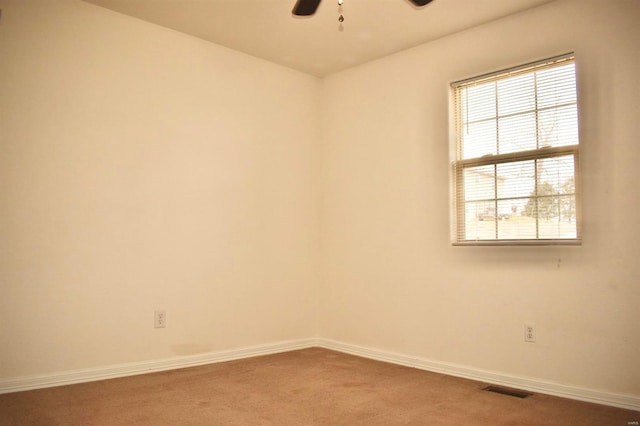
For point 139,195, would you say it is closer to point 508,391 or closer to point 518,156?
point 518,156

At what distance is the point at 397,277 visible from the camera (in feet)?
13.3

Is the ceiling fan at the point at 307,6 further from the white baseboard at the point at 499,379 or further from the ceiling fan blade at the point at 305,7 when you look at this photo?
the white baseboard at the point at 499,379

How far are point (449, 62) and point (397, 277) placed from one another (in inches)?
68.5

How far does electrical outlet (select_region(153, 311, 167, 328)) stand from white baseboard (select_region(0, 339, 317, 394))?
253mm

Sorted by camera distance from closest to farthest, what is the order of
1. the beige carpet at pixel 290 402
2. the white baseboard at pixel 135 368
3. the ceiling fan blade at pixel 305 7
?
the ceiling fan blade at pixel 305 7 < the beige carpet at pixel 290 402 < the white baseboard at pixel 135 368

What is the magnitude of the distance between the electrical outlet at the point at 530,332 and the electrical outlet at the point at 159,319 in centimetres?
253

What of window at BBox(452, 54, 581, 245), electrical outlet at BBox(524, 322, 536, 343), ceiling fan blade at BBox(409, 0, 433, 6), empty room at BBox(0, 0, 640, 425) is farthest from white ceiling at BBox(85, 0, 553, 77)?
electrical outlet at BBox(524, 322, 536, 343)

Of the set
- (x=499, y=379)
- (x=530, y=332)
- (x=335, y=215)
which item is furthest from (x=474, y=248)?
(x=335, y=215)

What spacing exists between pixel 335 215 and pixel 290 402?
2068 millimetres

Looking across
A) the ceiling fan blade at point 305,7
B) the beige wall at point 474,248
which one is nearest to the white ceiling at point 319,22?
the beige wall at point 474,248

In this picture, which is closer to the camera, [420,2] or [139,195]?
[420,2]

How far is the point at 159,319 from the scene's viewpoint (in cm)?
363

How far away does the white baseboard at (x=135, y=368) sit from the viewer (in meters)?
3.04

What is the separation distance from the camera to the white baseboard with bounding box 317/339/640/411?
2.87m
